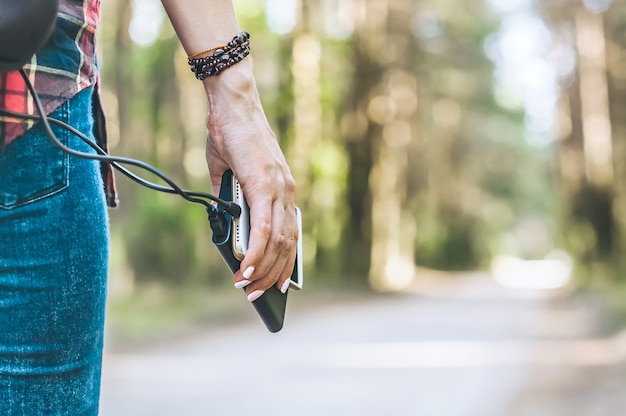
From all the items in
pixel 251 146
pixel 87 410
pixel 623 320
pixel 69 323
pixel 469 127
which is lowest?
pixel 623 320

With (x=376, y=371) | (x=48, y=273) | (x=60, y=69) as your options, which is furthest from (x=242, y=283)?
(x=376, y=371)

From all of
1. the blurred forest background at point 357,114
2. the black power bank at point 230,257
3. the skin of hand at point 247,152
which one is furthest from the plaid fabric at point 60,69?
the blurred forest background at point 357,114

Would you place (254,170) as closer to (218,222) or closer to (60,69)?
(218,222)

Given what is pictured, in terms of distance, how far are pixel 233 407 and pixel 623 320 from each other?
7.61m

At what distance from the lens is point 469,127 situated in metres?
37.2

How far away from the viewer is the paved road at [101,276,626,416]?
24.1 ft

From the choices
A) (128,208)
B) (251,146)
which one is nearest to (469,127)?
(128,208)

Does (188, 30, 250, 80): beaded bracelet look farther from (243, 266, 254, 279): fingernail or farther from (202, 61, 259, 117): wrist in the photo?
(243, 266, 254, 279): fingernail

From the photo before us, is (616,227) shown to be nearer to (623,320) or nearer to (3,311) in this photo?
(623,320)

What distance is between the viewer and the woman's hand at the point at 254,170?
1290mm

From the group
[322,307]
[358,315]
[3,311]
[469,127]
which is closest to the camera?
[3,311]

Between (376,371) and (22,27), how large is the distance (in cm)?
826

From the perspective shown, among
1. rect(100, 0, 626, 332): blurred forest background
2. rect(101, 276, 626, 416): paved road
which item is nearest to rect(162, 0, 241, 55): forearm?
rect(101, 276, 626, 416): paved road

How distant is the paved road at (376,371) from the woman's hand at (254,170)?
570 centimetres
